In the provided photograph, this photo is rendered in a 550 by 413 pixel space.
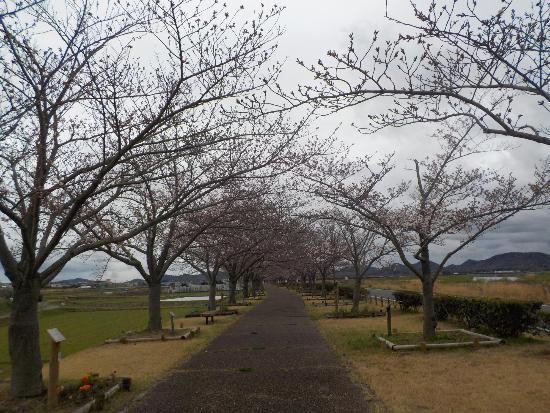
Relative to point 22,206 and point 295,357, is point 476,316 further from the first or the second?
point 22,206

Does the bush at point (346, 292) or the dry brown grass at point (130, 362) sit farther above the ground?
the bush at point (346, 292)

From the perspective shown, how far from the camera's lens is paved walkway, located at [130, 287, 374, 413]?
7.20 m

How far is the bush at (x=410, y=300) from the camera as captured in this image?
22.7 metres

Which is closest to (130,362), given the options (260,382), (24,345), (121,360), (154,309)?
(121,360)

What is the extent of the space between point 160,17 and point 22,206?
13.0ft

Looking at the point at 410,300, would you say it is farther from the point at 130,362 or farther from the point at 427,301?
the point at 130,362

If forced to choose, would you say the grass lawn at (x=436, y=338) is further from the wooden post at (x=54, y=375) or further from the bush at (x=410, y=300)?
the bush at (x=410, y=300)

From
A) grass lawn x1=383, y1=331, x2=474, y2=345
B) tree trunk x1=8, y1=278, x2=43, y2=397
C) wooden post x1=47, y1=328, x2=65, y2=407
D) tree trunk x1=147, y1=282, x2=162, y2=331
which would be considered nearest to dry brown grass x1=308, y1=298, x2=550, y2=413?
grass lawn x1=383, y1=331, x2=474, y2=345

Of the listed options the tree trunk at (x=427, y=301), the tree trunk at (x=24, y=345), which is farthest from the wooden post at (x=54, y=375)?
the tree trunk at (x=427, y=301)

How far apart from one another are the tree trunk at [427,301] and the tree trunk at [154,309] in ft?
31.9

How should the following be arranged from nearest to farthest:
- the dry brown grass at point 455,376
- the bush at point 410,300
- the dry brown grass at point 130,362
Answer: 1. the dry brown grass at point 455,376
2. the dry brown grass at point 130,362
3. the bush at point 410,300

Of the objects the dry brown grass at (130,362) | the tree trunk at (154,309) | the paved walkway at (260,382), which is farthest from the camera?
the tree trunk at (154,309)

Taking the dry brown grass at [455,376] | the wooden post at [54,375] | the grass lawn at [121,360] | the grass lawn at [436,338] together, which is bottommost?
the grass lawn at [121,360]

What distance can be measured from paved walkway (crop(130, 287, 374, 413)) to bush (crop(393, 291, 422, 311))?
9.50 meters
